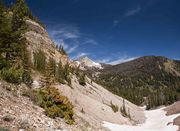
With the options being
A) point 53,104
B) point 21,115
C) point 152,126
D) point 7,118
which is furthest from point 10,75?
point 152,126

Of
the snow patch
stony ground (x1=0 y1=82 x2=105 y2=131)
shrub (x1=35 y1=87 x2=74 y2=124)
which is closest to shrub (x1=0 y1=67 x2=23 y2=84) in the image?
stony ground (x1=0 y1=82 x2=105 y2=131)

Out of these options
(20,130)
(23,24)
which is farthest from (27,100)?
(23,24)

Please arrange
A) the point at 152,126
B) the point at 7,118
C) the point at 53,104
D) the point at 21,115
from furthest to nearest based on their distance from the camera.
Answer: the point at 152,126 < the point at 53,104 < the point at 21,115 < the point at 7,118

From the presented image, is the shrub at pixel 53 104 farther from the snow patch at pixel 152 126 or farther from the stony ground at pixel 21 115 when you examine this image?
the snow patch at pixel 152 126

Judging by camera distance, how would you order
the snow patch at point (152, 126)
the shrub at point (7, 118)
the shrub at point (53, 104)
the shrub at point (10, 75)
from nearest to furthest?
the shrub at point (7, 118) → the shrub at point (53, 104) → the shrub at point (10, 75) → the snow patch at point (152, 126)

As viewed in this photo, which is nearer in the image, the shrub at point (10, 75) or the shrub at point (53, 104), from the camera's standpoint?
the shrub at point (53, 104)

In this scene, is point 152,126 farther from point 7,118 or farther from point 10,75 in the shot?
point 7,118

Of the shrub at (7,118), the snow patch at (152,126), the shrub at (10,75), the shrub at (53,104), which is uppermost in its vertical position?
the shrub at (10,75)

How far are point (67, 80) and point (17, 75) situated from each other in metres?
39.8

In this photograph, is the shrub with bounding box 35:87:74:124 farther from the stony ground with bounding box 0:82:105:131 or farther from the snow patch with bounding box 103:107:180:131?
the snow patch with bounding box 103:107:180:131

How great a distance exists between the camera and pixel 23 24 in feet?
165

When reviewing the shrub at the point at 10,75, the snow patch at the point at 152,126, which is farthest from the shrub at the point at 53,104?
the snow patch at the point at 152,126

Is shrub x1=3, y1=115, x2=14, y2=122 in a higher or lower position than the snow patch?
higher

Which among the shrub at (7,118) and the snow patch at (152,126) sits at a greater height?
the shrub at (7,118)
